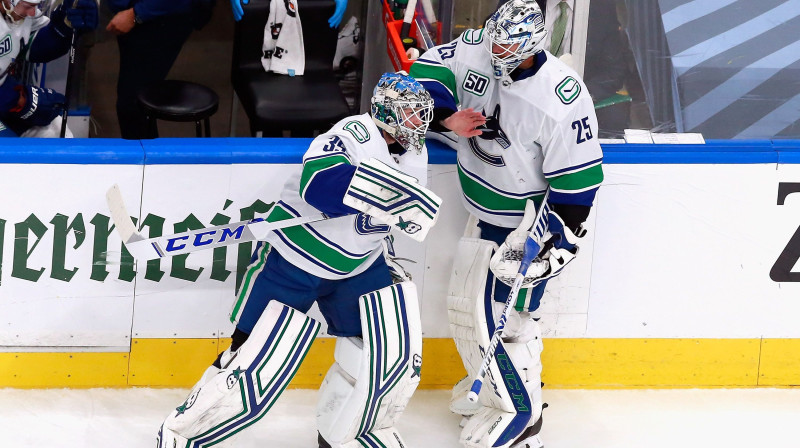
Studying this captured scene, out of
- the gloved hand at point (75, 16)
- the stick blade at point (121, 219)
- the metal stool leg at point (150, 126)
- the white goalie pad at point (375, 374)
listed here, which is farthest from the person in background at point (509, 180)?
the gloved hand at point (75, 16)

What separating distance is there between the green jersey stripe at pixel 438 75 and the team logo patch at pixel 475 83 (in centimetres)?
4

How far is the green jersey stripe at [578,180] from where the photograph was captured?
3412mm

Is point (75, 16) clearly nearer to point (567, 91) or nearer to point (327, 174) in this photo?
point (327, 174)

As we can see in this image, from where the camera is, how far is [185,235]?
3252mm

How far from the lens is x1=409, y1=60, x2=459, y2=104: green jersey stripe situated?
348cm

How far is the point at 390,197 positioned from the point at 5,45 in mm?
1931

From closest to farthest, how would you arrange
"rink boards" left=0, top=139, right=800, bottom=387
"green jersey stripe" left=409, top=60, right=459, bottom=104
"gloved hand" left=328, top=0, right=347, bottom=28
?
1. "green jersey stripe" left=409, top=60, right=459, bottom=104
2. "rink boards" left=0, top=139, right=800, bottom=387
3. "gloved hand" left=328, top=0, right=347, bottom=28

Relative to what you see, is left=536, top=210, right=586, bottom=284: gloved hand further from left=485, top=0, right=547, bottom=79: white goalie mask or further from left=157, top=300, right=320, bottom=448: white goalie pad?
left=157, top=300, right=320, bottom=448: white goalie pad

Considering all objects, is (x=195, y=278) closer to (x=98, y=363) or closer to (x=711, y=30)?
(x=98, y=363)

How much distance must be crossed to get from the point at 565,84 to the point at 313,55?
70.2 inches

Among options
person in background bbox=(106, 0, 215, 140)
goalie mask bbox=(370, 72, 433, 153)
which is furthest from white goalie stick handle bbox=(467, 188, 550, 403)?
person in background bbox=(106, 0, 215, 140)

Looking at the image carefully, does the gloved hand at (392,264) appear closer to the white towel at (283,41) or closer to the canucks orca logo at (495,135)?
the canucks orca logo at (495,135)

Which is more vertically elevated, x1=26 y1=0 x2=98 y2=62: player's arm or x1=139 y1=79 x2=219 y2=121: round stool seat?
x1=26 y1=0 x2=98 y2=62: player's arm

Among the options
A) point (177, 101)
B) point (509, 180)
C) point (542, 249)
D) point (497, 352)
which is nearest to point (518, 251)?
Answer: point (542, 249)
